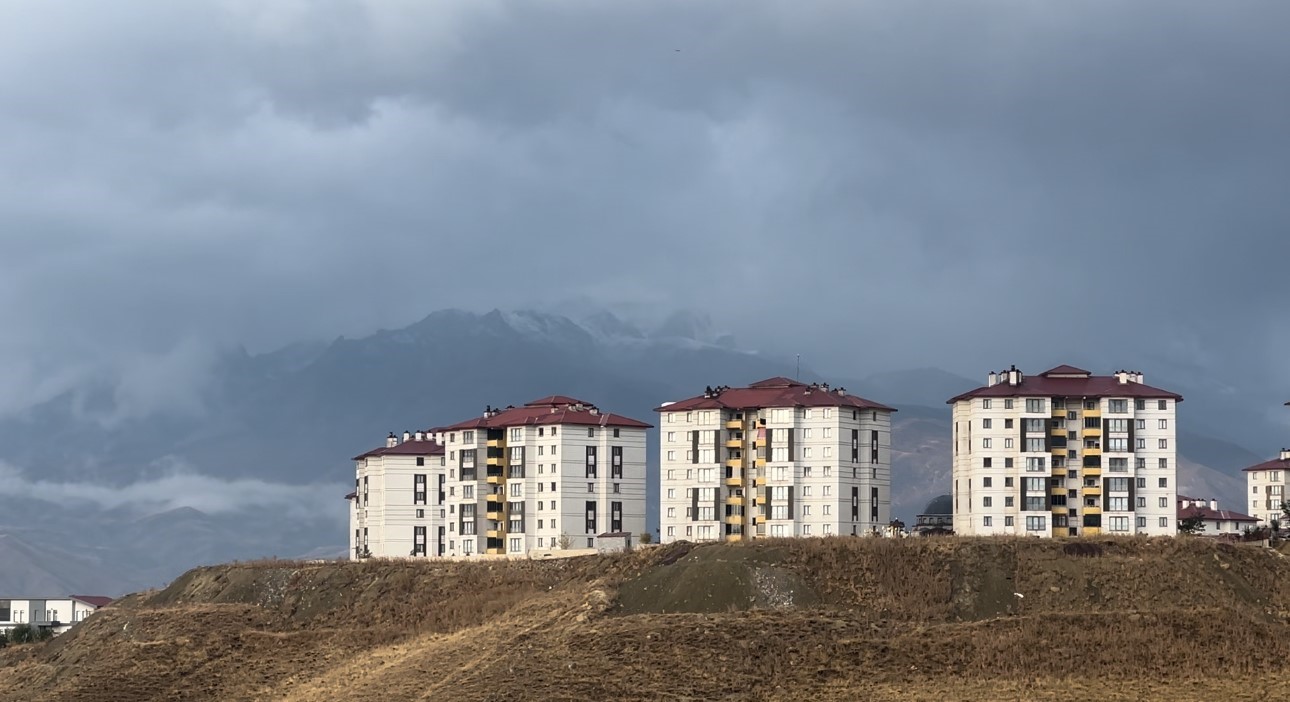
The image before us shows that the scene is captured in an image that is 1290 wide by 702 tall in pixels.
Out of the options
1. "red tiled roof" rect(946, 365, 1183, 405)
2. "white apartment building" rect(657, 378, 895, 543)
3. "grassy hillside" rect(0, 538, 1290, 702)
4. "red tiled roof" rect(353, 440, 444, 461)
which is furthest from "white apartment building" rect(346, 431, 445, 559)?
"red tiled roof" rect(946, 365, 1183, 405)

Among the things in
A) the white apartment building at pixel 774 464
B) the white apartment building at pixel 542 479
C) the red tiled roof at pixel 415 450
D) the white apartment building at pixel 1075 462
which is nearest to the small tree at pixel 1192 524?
the white apartment building at pixel 1075 462

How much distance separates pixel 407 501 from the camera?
17525 centimetres

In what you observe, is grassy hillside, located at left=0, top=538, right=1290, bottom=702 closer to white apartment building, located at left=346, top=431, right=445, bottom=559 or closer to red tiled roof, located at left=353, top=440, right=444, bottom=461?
white apartment building, located at left=346, top=431, right=445, bottom=559

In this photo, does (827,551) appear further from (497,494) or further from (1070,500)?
(497,494)

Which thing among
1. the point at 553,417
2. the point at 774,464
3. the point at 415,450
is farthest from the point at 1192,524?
the point at 415,450

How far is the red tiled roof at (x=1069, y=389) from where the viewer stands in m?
137

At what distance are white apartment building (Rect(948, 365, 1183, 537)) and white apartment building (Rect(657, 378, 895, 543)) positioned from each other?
8367mm

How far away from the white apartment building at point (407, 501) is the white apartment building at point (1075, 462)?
57.3m

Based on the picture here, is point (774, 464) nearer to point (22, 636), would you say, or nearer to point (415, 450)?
point (415, 450)

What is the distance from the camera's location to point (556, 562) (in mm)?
121312

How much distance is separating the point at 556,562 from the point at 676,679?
32922mm

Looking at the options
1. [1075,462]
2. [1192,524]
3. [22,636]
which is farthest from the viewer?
[22,636]

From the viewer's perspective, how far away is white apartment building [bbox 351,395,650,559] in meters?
154

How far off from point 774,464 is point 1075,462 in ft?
73.1
